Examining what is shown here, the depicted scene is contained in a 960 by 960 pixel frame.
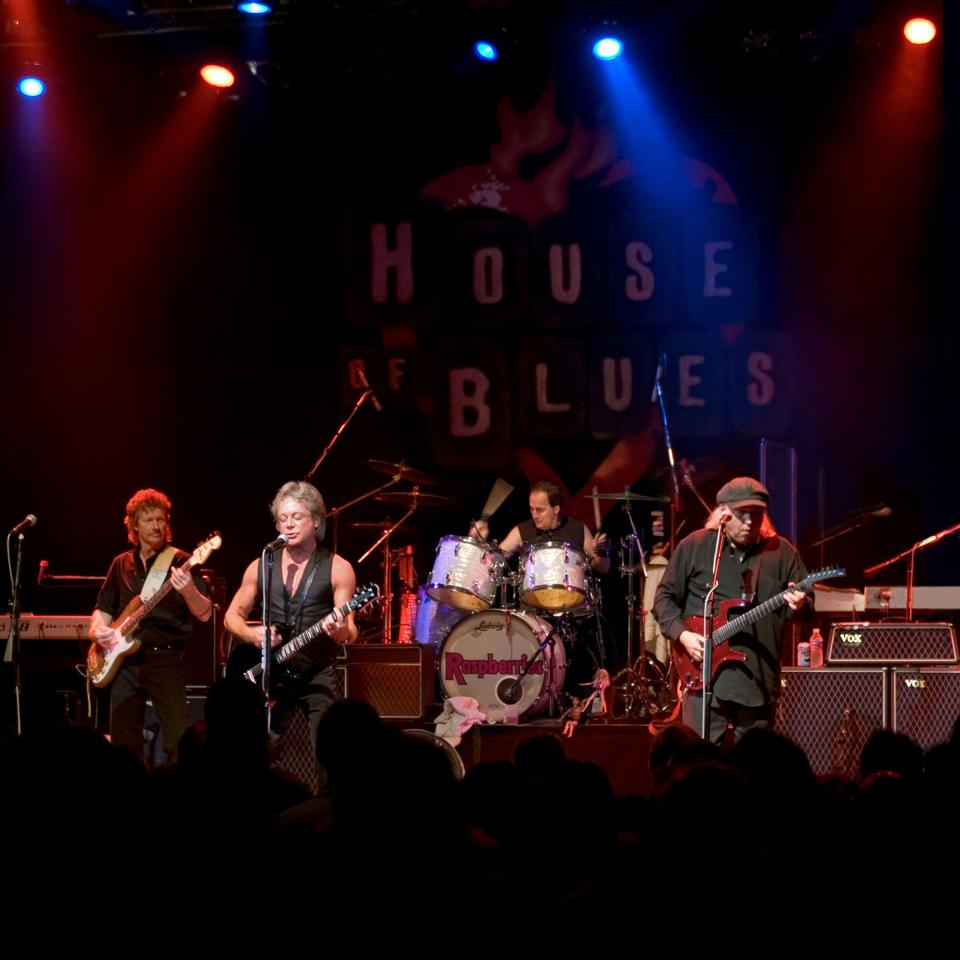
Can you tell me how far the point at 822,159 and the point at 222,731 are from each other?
9115 millimetres

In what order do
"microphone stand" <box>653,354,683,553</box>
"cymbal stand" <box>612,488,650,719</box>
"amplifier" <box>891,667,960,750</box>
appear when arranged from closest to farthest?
"amplifier" <box>891,667,960,750</box> < "cymbal stand" <box>612,488,650,719</box> < "microphone stand" <box>653,354,683,553</box>

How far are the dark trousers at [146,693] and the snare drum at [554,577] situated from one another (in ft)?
9.23

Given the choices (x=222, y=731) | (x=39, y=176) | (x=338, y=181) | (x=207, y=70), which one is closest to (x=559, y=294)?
(x=338, y=181)

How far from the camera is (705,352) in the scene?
11.8 meters

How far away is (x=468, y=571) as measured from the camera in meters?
10.1

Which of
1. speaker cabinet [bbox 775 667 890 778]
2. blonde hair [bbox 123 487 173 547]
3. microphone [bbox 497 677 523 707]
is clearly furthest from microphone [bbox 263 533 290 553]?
speaker cabinet [bbox 775 667 890 778]

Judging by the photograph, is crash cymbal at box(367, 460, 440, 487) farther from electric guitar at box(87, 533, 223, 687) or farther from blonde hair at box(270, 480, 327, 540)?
blonde hair at box(270, 480, 327, 540)

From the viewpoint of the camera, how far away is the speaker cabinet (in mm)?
8469

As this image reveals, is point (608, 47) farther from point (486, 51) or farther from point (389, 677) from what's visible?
point (389, 677)

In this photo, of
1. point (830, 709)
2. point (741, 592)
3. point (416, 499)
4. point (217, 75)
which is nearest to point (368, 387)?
point (416, 499)

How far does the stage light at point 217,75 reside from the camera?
37.6ft

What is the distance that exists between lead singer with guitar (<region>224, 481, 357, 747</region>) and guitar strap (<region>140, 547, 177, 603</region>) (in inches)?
50.3

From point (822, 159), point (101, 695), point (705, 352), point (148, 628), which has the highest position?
point (822, 159)

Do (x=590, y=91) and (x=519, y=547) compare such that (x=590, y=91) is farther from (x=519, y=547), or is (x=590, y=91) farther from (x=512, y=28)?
(x=519, y=547)
